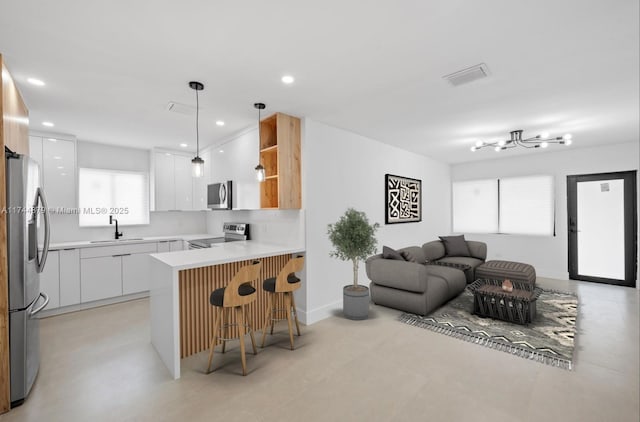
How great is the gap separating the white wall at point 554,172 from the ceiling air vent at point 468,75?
4.81 metres

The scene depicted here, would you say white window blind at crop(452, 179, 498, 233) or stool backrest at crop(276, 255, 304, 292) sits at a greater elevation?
white window blind at crop(452, 179, 498, 233)

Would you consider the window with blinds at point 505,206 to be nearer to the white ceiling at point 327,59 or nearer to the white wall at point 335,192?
the white wall at point 335,192

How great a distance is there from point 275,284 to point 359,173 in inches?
94.0

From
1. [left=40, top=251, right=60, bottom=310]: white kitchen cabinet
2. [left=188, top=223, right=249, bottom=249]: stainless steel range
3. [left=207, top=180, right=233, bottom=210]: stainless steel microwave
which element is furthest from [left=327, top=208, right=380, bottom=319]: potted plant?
[left=40, top=251, right=60, bottom=310]: white kitchen cabinet

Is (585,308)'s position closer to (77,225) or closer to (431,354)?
(431,354)

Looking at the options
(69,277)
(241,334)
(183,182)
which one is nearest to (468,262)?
(241,334)

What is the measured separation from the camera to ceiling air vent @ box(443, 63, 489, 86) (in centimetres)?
246

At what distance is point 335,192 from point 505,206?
4.87 m

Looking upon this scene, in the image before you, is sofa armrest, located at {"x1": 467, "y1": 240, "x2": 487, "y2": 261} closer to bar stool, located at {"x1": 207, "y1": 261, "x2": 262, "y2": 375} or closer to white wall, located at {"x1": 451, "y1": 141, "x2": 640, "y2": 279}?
white wall, located at {"x1": 451, "y1": 141, "x2": 640, "y2": 279}

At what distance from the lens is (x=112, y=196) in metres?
5.15

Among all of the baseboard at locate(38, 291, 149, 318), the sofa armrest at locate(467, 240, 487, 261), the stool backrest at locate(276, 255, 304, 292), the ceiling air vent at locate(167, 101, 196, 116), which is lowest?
the baseboard at locate(38, 291, 149, 318)

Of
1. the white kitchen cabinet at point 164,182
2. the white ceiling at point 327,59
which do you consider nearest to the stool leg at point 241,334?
the white ceiling at point 327,59

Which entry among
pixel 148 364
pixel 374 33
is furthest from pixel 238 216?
pixel 374 33

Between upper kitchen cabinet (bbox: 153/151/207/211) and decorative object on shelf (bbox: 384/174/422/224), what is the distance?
3572 mm
